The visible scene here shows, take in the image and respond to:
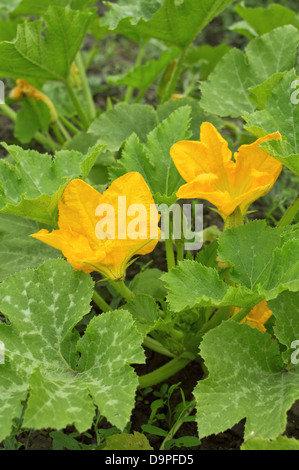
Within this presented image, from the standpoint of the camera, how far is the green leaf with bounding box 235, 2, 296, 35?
2.78 meters

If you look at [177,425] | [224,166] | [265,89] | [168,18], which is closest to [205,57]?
[168,18]

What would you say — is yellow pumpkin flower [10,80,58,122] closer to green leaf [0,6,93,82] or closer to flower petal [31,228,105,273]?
green leaf [0,6,93,82]

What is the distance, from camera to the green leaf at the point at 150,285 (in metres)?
2.00

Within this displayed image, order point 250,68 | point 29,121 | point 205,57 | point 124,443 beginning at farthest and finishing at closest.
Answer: point 205,57, point 29,121, point 250,68, point 124,443

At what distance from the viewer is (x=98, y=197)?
162 cm

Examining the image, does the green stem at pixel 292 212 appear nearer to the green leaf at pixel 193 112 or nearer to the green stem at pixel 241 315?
the green stem at pixel 241 315

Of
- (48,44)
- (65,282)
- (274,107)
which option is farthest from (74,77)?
(65,282)

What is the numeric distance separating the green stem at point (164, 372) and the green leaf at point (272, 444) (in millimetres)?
543

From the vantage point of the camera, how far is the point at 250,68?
2.31m

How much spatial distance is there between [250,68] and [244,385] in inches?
55.6

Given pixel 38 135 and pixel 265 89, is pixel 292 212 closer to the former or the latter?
pixel 265 89

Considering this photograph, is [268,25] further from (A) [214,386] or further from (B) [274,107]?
(A) [214,386]

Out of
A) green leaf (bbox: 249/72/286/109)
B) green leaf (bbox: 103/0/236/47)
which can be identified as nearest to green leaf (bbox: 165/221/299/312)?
green leaf (bbox: 249/72/286/109)

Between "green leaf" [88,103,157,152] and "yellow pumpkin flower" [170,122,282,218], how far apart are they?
2.46 ft
